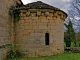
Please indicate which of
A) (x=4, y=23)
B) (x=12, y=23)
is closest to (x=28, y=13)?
(x=12, y=23)

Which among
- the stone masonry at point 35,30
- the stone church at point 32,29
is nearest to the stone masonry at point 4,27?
the stone church at point 32,29

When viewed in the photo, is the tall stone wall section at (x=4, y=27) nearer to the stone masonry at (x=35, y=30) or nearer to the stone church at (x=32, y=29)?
the stone church at (x=32, y=29)

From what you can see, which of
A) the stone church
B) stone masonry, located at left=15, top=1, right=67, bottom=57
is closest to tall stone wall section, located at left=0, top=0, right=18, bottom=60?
the stone church

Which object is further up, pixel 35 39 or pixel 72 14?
pixel 72 14

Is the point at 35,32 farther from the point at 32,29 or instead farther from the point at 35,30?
the point at 32,29

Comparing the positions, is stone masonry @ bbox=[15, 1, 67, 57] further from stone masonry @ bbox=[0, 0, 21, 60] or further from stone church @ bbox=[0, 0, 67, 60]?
Answer: stone masonry @ bbox=[0, 0, 21, 60]

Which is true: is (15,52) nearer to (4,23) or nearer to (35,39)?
(35,39)

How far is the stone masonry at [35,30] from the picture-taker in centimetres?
1132

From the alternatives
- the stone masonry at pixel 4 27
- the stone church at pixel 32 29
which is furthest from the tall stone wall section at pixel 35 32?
the stone masonry at pixel 4 27

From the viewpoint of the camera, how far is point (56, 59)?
10.3m

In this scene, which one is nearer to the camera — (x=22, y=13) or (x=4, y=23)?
(x=4, y=23)

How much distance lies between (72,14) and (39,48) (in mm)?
15672

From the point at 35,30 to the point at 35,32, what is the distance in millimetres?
125

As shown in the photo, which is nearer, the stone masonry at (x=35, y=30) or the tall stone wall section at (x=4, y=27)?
the tall stone wall section at (x=4, y=27)
